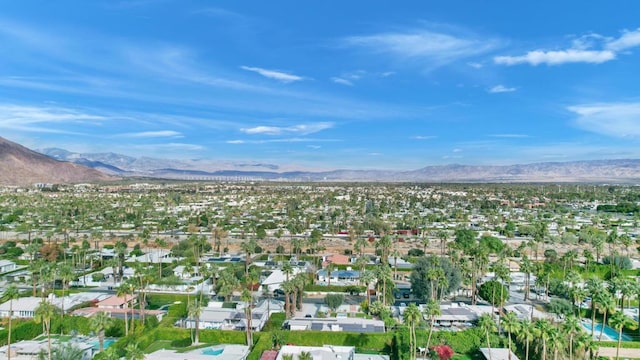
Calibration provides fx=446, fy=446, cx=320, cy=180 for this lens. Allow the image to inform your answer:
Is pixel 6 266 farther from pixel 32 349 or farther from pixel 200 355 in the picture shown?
pixel 200 355

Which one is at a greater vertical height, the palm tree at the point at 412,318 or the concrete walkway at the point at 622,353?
the palm tree at the point at 412,318

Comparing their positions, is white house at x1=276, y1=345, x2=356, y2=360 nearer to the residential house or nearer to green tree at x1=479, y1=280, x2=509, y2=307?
the residential house

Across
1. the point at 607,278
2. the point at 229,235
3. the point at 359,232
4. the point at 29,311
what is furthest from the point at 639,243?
the point at 29,311

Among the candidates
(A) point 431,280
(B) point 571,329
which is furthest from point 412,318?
(A) point 431,280

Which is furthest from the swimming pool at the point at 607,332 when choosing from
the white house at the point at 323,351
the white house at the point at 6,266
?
the white house at the point at 6,266

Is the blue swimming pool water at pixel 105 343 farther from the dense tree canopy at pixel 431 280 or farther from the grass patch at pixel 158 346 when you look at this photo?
the dense tree canopy at pixel 431 280

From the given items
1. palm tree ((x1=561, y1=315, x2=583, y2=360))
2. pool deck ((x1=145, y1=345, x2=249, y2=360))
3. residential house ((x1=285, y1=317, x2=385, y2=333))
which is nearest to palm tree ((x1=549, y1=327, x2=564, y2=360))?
palm tree ((x1=561, y1=315, x2=583, y2=360))

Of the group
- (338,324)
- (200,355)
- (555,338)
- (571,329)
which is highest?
(571,329)

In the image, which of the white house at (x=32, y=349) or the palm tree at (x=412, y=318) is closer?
the palm tree at (x=412, y=318)
